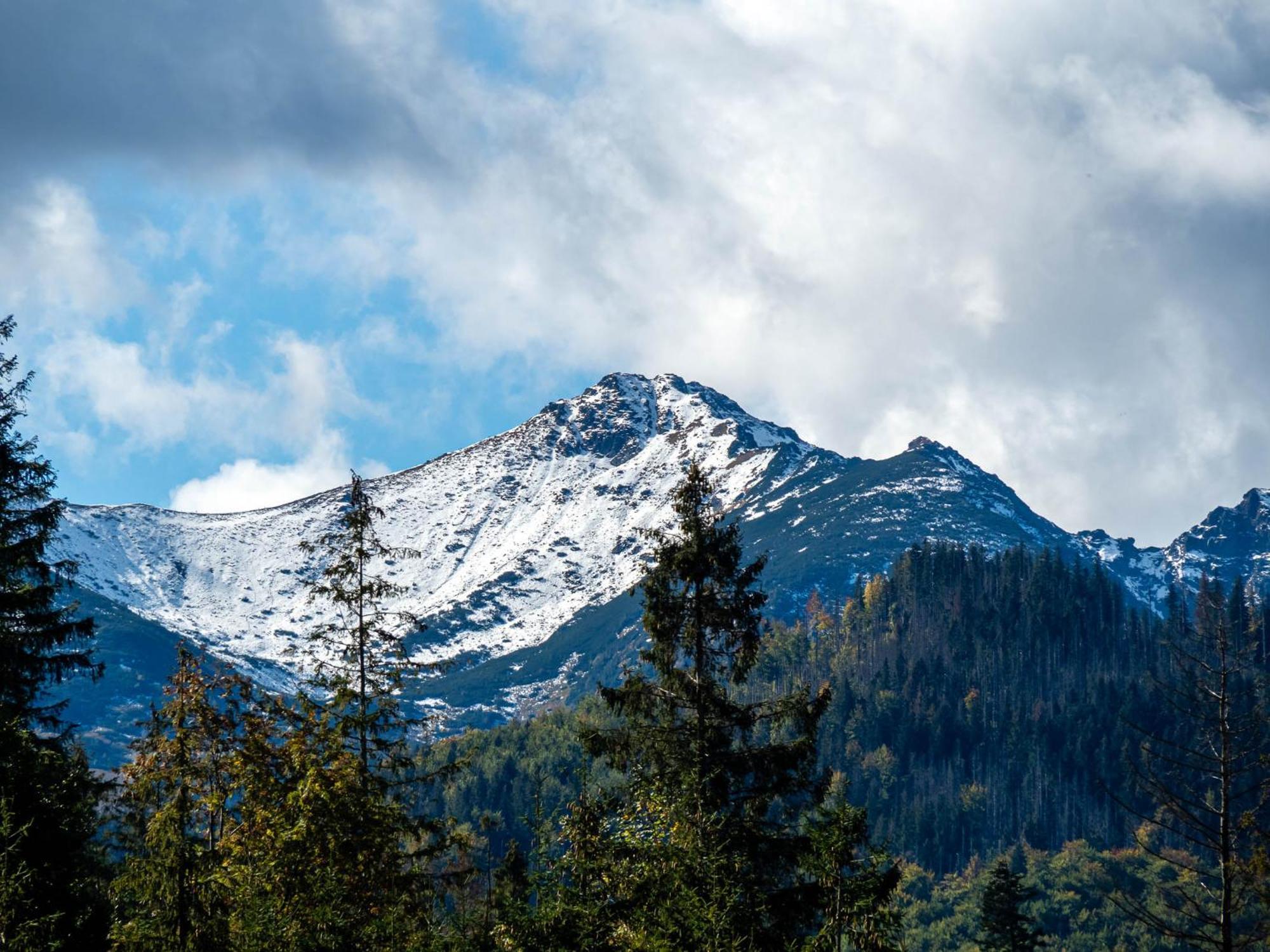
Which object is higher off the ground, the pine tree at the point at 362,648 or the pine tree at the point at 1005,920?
the pine tree at the point at 362,648

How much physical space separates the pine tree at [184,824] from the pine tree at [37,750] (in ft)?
4.17

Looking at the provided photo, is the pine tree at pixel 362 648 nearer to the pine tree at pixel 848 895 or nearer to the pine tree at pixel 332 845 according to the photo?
the pine tree at pixel 332 845

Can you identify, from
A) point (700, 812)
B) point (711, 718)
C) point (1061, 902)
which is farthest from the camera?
point (1061, 902)

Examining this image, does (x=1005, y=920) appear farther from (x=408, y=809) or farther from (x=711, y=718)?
(x=408, y=809)

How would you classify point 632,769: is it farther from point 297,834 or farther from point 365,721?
point 297,834

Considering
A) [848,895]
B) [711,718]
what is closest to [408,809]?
[711,718]

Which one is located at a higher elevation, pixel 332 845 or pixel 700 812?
pixel 700 812

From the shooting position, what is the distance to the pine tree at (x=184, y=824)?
23.3m

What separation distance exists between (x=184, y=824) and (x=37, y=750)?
28.2ft

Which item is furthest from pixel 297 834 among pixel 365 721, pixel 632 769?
pixel 632 769

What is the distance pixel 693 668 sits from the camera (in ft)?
122

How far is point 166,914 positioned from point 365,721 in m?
8.53

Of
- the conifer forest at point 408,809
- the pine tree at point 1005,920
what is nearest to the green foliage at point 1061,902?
the pine tree at point 1005,920

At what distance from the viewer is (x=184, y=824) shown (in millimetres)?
24500
